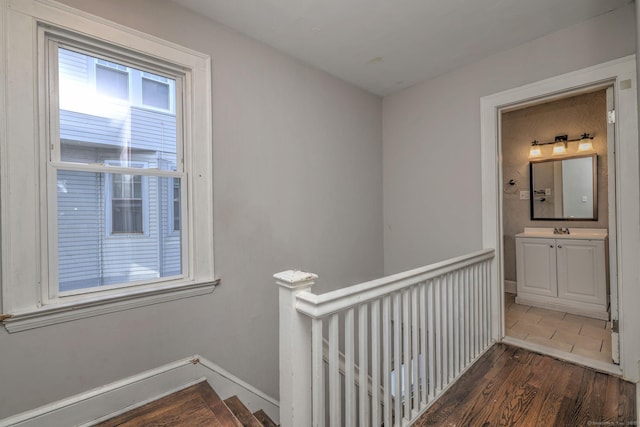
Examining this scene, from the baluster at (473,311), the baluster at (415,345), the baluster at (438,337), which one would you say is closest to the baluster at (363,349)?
the baluster at (415,345)

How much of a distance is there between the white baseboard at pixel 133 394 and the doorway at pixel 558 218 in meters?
2.43

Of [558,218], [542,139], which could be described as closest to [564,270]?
[558,218]

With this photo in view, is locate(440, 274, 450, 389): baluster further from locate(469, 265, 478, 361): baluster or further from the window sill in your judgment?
the window sill

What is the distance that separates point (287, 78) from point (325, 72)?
18.7 inches

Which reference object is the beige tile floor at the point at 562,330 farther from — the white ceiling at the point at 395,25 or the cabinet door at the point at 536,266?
the white ceiling at the point at 395,25

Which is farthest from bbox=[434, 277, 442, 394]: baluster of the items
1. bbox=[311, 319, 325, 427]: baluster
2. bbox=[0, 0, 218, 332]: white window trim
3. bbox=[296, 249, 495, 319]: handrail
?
bbox=[0, 0, 218, 332]: white window trim

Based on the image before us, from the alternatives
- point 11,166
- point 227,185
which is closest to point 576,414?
point 227,185

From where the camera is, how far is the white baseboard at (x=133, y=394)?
1359 mm

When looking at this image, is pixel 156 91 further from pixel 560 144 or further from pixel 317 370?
pixel 560 144

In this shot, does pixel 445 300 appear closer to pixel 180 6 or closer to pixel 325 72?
pixel 325 72

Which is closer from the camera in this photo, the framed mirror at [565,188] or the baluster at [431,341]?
the baluster at [431,341]

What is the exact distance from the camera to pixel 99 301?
1484mm

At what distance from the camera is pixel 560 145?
11.5 ft

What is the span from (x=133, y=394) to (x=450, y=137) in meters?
3.10
